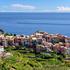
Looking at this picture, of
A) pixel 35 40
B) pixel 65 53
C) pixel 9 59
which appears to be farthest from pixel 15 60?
pixel 35 40

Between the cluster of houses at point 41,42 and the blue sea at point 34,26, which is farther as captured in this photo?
the blue sea at point 34,26

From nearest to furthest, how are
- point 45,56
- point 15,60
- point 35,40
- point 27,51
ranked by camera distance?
1. point 15,60
2. point 45,56
3. point 27,51
4. point 35,40

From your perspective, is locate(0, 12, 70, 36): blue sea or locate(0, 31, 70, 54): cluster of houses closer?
locate(0, 31, 70, 54): cluster of houses

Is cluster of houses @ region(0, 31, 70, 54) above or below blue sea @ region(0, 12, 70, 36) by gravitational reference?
above

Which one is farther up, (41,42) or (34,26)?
(41,42)

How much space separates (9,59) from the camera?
12805 millimetres

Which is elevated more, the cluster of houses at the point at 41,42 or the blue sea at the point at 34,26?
the cluster of houses at the point at 41,42

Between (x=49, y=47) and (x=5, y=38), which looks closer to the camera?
(x=49, y=47)

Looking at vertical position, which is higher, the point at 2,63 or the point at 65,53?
the point at 2,63

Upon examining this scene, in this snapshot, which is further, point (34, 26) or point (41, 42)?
point (34, 26)

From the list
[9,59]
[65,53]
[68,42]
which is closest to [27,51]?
[65,53]

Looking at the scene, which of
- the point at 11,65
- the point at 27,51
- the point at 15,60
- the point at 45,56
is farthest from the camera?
the point at 27,51

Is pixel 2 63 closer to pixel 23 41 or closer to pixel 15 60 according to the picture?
pixel 15 60

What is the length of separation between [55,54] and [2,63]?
41.1 feet
